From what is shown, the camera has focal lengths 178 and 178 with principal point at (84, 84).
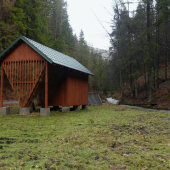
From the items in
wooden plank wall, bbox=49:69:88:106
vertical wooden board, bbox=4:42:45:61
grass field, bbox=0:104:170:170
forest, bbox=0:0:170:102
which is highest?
forest, bbox=0:0:170:102

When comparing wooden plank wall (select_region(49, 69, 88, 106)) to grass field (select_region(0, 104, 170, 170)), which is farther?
wooden plank wall (select_region(49, 69, 88, 106))

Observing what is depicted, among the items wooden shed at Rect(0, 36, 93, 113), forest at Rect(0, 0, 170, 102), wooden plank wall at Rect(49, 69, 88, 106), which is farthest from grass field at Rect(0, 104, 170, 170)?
forest at Rect(0, 0, 170, 102)

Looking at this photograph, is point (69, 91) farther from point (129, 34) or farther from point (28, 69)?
point (129, 34)

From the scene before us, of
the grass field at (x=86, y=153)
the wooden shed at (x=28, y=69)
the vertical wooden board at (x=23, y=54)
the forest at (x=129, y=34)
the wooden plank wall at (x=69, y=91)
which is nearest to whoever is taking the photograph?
the grass field at (x=86, y=153)

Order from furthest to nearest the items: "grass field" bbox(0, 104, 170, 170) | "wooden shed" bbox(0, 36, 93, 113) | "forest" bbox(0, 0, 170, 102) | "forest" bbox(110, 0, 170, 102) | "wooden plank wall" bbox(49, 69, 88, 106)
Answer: "forest" bbox(0, 0, 170, 102) → "forest" bbox(110, 0, 170, 102) → "wooden plank wall" bbox(49, 69, 88, 106) → "wooden shed" bbox(0, 36, 93, 113) → "grass field" bbox(0, 104, 170, 170)

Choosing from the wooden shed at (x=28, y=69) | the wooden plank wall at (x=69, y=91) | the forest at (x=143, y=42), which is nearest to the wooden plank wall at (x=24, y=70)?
the wooden shed at (x=28, y=69)

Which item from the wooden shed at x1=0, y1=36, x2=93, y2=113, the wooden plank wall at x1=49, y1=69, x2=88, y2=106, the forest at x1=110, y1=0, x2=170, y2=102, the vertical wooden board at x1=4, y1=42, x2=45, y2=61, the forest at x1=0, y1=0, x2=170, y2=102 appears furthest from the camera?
the forest at x1=0, y1=0, x2=170, y2=102

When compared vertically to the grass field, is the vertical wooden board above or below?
above

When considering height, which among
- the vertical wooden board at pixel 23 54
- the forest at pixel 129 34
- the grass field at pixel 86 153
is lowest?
the grass field at pixel 86 153

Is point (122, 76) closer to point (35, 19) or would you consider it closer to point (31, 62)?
point (35, 19)

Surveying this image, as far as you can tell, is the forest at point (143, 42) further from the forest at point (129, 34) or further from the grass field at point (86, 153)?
the grass field at point (86, 153)

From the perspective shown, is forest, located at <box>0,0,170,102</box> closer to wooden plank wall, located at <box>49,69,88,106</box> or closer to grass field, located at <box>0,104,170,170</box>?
wooden plank wall, located at <box>49,69,88,106</box>

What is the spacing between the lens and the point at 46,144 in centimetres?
462

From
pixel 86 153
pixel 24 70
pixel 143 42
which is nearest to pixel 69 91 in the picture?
pixel 24 70
